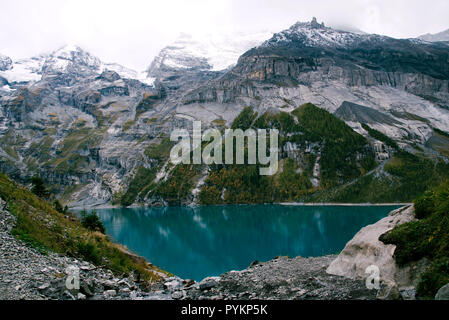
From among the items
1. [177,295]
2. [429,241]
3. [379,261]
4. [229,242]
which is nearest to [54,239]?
[177,295]

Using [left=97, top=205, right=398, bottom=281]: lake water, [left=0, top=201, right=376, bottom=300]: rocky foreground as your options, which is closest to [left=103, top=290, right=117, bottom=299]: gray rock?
[left=0, top=201, right=376, bottom=300]: rocky foreground

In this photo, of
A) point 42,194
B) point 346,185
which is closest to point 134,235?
point 42,194

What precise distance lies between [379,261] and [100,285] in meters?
10.8

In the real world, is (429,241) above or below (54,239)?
above

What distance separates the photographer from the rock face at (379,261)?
1048 cm

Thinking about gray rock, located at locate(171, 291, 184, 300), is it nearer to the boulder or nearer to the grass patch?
the grass patch

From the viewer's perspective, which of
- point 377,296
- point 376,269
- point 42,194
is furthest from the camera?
point 42,194

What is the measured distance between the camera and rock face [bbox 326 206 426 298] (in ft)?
34.4

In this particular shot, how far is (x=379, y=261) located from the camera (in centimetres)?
1243

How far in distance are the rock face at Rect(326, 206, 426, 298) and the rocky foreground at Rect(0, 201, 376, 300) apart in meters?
0.70

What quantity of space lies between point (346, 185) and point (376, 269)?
169074mm

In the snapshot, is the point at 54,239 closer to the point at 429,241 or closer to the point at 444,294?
the point at 444,294

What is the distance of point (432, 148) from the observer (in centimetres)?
18938

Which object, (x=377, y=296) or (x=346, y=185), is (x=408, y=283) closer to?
(x=377, y=296)
